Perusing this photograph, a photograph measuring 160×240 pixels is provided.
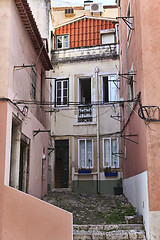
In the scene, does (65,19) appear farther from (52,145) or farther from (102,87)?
(52,145)

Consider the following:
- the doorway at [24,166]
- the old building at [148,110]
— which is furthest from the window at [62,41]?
the old building at [148,110]

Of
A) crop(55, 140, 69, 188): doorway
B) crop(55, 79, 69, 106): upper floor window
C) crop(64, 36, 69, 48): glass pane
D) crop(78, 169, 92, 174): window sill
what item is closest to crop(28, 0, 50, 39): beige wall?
crop(64, 36, 69, 48): glass pane

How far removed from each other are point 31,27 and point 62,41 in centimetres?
930

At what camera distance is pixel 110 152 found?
18359 mm

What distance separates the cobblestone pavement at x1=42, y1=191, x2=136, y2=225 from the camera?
11.6 meters

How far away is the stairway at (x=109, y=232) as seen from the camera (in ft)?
32.1

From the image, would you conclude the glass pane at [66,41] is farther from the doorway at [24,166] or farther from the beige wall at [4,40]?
the beige wall at [4,40]

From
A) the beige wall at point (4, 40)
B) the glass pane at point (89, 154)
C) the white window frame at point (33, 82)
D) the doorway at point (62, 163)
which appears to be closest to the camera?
the beige wall at point (4, 40)

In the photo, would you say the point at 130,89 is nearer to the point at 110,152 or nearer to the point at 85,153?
the point at 110,152

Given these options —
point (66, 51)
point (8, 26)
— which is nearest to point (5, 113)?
point (8, 26)

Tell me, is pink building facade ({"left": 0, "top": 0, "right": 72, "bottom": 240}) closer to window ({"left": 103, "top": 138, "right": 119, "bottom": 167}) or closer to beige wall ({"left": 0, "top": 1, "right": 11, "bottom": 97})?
beige wall ({"left": 0, "top": 1, "right": 11, "bottom": 97})

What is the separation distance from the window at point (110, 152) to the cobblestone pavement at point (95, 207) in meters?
1.93

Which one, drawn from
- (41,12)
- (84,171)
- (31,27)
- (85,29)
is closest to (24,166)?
(31,27)

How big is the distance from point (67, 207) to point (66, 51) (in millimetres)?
10365
